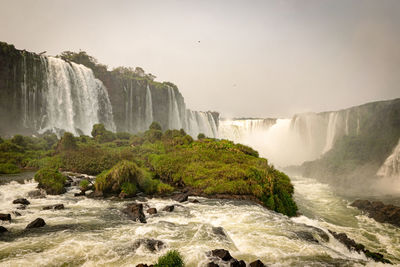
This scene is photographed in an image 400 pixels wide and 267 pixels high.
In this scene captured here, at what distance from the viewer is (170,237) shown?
326 inches

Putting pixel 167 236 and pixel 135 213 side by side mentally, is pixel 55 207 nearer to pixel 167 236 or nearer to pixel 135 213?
pixel 135 213

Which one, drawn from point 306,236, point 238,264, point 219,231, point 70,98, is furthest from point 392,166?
point 70,98

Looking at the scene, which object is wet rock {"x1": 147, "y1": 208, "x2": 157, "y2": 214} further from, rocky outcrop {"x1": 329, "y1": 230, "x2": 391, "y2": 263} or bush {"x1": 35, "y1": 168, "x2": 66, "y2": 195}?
rocky outcrop {"x1": 329, "y1": 230, "x2": 391, "y2": 263}

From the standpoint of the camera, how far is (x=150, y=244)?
7.45 metres

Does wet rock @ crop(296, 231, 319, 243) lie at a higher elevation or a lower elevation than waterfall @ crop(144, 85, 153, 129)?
lower

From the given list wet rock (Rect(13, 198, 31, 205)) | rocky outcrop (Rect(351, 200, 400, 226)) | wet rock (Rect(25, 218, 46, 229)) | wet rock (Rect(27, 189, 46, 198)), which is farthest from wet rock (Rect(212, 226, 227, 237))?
rocky outcrop (Rect(351, 200, 400, 226))

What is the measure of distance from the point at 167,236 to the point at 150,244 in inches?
40.5

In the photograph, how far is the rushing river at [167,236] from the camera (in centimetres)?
672

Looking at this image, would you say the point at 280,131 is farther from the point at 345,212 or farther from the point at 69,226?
the point at 69,226

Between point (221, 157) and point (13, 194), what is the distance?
1548cm

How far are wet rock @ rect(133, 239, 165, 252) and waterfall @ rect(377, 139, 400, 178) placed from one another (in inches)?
1483

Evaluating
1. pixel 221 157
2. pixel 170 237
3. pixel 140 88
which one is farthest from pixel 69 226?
pixel 140 88

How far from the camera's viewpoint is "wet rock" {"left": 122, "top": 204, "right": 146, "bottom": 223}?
404 inches

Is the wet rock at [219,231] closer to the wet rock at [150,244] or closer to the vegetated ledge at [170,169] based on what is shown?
the wet rock at [150,244]
